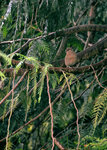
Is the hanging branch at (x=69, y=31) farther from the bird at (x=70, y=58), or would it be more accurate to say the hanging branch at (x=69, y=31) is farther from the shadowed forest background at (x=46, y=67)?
the bird at (x=70, y=58)

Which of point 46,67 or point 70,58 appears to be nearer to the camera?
point 46,67

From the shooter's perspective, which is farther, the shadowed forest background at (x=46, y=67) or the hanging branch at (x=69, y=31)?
the hanging branch at (x=69, y=31)

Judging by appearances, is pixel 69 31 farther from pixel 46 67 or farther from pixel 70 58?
pixel 46 67

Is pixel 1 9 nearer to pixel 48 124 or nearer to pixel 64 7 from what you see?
pixel 64 7

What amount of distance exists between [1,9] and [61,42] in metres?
0.54

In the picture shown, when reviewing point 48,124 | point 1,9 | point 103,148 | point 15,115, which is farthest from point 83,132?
point 1,9

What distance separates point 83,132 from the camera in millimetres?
1888

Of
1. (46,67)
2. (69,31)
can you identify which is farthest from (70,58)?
(46,67)

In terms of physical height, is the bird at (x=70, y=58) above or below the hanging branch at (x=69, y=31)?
below

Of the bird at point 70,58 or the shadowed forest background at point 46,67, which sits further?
the bird at point 70,58

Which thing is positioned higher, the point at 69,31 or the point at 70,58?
the point at 69,31

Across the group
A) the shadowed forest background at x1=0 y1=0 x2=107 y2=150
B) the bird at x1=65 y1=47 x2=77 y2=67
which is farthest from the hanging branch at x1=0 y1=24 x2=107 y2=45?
the bird at x1=65 y1=47 x2=77 y2=67

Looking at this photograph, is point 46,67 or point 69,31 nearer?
point 46,67

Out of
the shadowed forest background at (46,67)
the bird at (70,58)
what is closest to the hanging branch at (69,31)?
the shadowed forest background at (46,67)
